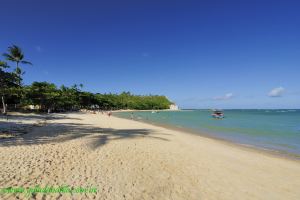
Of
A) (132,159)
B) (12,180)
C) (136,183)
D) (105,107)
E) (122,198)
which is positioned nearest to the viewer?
(122,198)

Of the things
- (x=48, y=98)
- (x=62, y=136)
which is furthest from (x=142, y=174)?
(x=48, y=98)

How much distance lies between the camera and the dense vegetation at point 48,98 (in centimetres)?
3516

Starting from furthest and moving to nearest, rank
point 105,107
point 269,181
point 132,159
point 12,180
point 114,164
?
point 105,107, point 132,159, point 114,164, point 269,181, point 12,180

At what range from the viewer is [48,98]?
50.8 m

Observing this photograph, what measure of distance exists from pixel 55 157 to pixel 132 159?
11.5ft

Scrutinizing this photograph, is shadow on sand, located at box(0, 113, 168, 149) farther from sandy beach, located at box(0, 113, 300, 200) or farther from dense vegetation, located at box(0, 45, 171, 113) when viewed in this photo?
dense vegetation, located at box(0, 45, 171, 113)

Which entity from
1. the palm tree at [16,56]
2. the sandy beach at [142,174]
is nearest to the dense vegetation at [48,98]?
the palm tree at [16,56]

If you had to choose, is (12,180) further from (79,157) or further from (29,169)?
(79,157)

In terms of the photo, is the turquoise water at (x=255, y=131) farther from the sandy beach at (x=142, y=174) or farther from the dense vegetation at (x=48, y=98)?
the dense vegetation at (x=48, y=98)

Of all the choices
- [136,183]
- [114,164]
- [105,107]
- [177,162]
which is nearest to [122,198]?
[136,183]

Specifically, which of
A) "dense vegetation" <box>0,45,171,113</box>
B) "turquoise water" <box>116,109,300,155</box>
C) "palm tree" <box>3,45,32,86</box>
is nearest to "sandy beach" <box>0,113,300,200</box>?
"turquoise water" <box>116,109,300,155</box>

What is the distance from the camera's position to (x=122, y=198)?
5.78 m

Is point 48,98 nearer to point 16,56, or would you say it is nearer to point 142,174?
point 16,56

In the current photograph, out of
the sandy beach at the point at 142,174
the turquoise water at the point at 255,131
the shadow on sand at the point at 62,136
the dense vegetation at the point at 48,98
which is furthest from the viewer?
the dense vegetation at the point at 48,98
